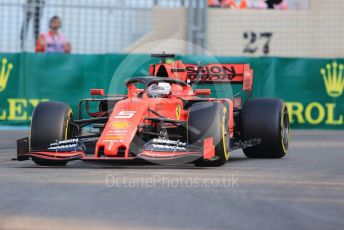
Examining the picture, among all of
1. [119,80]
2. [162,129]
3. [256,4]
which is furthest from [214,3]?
[162,129]

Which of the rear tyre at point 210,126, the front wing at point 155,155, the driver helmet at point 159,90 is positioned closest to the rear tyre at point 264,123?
the driver helmet at point 159,90

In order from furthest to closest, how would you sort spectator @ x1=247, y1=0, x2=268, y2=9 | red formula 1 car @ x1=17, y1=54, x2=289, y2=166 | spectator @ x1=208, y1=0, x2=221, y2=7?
spectator @ x1=247, y1=0, x2=268, y2=9, spectator @ x1=208, y1=0, x2=221, y2=7, red formula 1 car @ x1=17, y1=54, x2=289, y2=166

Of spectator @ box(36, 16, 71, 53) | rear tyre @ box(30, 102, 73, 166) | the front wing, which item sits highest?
spectator @ box(36, 16, 71, 53)

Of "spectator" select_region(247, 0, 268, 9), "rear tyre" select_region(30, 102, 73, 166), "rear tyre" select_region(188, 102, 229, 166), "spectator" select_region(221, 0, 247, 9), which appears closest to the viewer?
"rear tyre" select_region(188, 102, 229, 166)

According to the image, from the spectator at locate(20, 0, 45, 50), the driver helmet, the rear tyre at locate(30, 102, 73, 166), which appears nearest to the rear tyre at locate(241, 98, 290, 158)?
the driver helmet

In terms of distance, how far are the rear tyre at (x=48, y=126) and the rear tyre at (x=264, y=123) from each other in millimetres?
2391

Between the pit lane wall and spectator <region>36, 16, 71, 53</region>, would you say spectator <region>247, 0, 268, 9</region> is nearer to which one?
the pit lane wall

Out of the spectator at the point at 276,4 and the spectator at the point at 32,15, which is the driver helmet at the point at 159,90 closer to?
the spectator at the point at 32,15

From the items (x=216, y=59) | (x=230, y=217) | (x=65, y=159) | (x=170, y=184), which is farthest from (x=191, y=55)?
(x=230, y=217)

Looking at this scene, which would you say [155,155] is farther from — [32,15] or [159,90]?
[32,15]

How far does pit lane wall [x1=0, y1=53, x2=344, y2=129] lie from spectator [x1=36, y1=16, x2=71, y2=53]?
570mm

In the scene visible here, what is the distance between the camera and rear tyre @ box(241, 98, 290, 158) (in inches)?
464

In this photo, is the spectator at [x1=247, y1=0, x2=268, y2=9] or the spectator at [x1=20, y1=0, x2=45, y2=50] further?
the spectator at [x1=247, y1=0, x2=268, y2=9]

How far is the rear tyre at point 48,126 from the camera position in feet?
34.6
